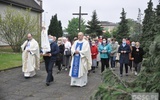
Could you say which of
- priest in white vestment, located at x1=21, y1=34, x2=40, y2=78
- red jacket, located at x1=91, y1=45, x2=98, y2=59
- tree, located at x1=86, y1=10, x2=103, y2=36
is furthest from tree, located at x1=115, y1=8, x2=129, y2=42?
priest in white vestment, located at x1=21, y1=34, x2=40, y2=78

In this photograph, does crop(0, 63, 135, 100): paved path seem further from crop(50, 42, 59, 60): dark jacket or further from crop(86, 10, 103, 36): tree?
crop(86, 10, 103, 36): tree

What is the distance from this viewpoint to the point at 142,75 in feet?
11.6

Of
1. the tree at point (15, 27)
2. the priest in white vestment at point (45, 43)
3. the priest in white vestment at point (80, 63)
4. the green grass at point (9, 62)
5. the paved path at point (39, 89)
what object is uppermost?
the tree at point (15, 27)

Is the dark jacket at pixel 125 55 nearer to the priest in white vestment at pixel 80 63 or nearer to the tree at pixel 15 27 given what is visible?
the priest in white vestment at pixel 80 63

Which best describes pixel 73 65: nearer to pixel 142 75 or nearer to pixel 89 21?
pixel 142 75

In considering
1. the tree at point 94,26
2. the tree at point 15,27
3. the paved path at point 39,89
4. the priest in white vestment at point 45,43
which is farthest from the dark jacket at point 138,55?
the tree at point 94,26

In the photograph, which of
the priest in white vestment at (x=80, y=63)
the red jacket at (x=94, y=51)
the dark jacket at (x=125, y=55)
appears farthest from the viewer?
the red jacket at (x=94, y=51)

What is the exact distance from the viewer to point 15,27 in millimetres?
24562

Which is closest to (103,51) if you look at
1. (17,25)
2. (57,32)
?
(17,25)

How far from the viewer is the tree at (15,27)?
24.5 m

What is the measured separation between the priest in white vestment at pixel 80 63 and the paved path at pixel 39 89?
13.7 inches

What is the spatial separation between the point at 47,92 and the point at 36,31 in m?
17.5

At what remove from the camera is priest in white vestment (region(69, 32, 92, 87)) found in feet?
34.8

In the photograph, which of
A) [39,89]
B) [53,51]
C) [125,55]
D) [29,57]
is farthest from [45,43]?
[125,55]
